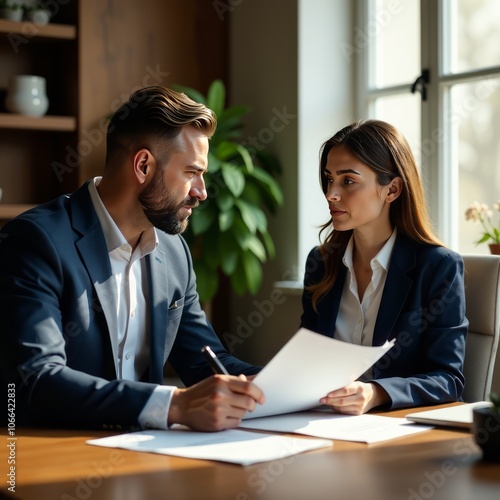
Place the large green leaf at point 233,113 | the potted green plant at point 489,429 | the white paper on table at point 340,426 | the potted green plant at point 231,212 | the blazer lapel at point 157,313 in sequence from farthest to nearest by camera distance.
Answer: the large green leaf at point 233,113 < the potted green plant at point 231,212 < the blazer lapel at point 157,313 < the white paper on table at point 340,426 < the potted green plant at point 489,429

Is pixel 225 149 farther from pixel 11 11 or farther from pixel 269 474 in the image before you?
pixel 269 474

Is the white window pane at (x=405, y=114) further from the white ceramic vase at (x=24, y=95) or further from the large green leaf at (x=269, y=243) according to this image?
the white ceramic vase at (x=24, y=95)

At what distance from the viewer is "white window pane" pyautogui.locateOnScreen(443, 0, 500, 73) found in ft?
11.9

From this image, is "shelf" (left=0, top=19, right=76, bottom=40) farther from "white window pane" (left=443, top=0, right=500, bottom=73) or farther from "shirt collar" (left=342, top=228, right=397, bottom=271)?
"shirt collar" (left=342, top=228, right=397, bottom=271)

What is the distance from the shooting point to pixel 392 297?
7.66 feet

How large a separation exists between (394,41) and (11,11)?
1992mm

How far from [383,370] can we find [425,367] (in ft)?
0.43

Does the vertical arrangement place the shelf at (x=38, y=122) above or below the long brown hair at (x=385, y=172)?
above

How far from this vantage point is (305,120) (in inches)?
172

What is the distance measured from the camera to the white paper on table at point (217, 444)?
1426 millimetres

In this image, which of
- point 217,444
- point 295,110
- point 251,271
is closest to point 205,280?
point 251,271

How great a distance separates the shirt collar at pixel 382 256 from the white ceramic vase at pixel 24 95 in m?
2.43

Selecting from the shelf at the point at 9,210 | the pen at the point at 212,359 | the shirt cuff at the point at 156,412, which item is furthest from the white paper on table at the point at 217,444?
the shelf at the point at 9,210

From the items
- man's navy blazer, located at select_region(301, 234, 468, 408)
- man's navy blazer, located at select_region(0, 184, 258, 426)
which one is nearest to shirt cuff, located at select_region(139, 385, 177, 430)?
man's navy blazer, located at select_region(0, 184, 258, 426)
